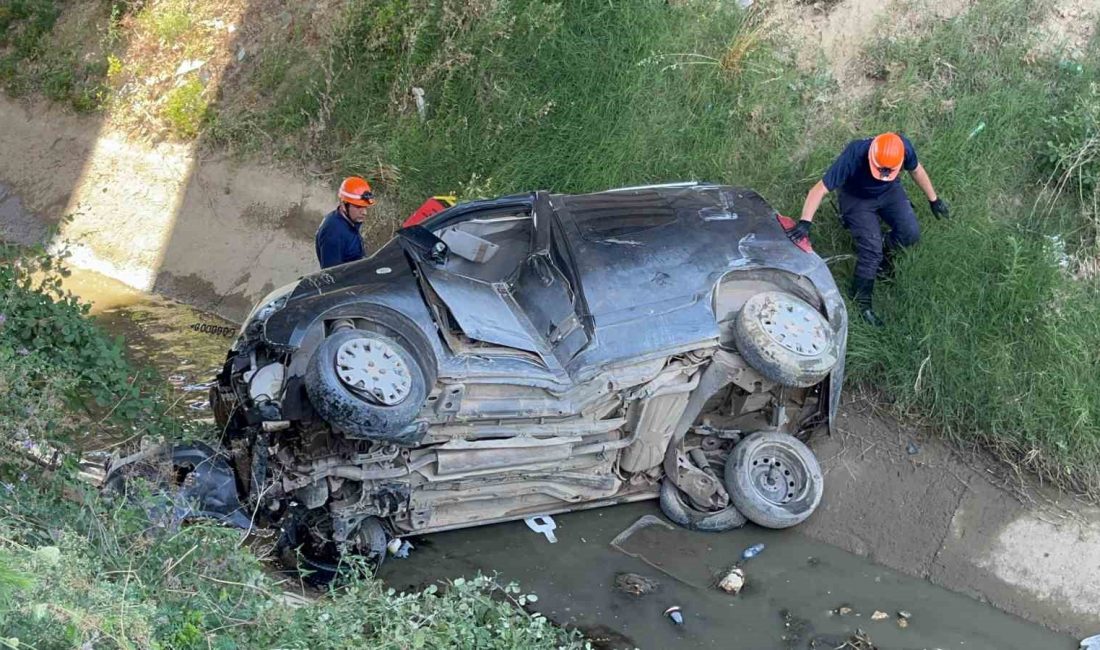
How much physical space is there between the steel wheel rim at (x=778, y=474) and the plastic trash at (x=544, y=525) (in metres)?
1.32

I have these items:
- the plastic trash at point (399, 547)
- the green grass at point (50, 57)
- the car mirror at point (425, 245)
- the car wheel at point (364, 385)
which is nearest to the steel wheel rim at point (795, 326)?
A: the car mirror at point (425, 245)

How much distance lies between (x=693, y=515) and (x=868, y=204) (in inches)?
109

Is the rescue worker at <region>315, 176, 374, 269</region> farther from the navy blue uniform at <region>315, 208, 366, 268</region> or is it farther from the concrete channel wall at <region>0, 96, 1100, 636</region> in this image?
the concrete channel wall at <region>0, 96, 1100, 636</region>

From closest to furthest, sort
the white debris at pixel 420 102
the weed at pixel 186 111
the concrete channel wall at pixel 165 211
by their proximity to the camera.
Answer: the concrete channel wall at pixel 165 211
the white debris at pixel 420 102
the weed at pixel 186 111

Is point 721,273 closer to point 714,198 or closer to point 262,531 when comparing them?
point 714,198

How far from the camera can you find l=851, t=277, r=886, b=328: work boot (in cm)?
804

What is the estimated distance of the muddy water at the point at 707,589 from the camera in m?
6.09

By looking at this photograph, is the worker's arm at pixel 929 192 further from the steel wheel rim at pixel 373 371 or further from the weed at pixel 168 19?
the weed at pixel 168 19

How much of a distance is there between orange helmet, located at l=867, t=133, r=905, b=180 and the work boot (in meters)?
0.86

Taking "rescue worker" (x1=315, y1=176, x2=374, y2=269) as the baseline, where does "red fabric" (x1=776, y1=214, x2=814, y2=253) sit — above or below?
above

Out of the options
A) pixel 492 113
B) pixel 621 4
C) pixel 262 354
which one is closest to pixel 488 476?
pixel 262 354

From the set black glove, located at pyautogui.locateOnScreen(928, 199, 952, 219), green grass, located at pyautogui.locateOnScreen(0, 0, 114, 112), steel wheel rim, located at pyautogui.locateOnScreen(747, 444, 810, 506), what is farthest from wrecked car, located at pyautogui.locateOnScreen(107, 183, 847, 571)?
green grass, located at pyautogui.locateOnScreen(0, 0, 114, 112)

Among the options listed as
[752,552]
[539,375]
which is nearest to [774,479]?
[752,552]

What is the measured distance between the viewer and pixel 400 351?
5785 mm
